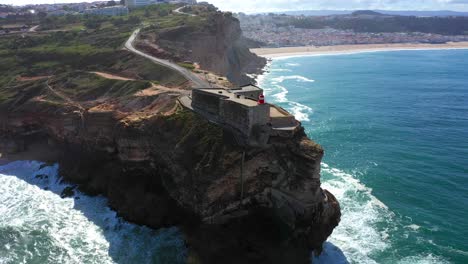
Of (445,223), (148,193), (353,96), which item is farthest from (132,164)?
(353,96)

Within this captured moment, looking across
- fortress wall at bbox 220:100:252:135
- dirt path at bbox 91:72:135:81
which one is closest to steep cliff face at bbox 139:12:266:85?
dirt path at bbox 91:72:135:81

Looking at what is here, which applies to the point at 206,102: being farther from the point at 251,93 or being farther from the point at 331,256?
the point at 331,256

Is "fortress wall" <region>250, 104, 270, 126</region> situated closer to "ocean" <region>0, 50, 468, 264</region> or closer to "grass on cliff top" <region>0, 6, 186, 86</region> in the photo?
"ocean" <region>0, 50, 468, 264</region>

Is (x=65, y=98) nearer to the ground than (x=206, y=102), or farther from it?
nearer to the ground

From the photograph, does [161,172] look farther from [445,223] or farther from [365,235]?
[445,223]

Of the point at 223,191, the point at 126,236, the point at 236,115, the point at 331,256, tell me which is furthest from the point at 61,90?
the point at 331,256

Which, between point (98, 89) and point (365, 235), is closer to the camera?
point (365, 235)
